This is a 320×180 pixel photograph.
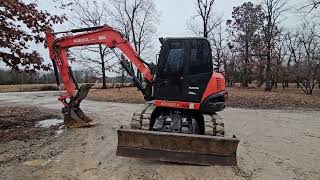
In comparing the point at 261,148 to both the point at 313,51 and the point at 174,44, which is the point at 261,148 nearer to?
the point at 174,44

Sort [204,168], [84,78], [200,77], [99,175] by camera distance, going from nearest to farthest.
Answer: [99,175]
[204,168]
[200,77]
[84,78]

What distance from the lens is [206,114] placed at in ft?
23.7

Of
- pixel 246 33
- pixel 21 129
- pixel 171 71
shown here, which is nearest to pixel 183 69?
pixel 171 71

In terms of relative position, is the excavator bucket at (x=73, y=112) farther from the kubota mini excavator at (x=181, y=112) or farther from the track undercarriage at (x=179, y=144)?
the track undercarriage at (x=179, y=144)

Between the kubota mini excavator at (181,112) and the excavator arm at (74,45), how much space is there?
0.89ft

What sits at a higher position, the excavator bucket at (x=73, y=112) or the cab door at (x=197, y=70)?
the cab door at (x=197, y=70)

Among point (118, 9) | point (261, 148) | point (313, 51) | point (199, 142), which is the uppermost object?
point (118, 9)

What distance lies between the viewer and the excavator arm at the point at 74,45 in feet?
30.3

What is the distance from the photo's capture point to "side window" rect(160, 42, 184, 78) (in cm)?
722

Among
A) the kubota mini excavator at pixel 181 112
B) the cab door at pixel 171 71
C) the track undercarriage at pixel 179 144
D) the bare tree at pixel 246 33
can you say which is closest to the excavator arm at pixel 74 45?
the kubota mini excavator at pixel 181 112

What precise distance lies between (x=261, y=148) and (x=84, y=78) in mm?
40874

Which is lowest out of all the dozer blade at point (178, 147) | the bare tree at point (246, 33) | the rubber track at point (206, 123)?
the dozer blade at point (178, 147)

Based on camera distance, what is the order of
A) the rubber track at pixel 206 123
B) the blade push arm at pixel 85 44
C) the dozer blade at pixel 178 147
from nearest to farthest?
1. the dozer blade at pixel 178 147
2. the rubber track at pixel 206 123
3. the blade push arm at pixel 85 44

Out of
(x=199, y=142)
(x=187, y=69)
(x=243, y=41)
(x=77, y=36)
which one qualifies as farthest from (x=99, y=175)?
(x=243, y=41)
